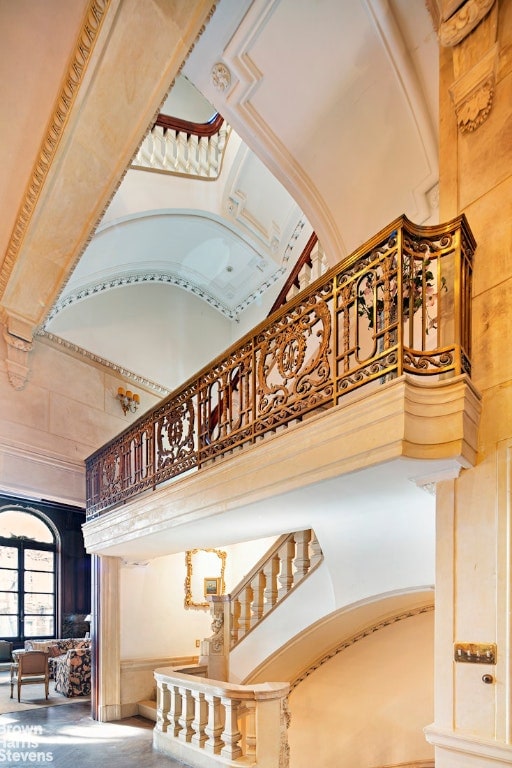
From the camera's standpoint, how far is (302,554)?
5.52 metres

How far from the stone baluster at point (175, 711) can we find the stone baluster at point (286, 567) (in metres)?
1.36

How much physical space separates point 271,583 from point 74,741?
8.94 ft

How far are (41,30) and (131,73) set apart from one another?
0.56 metres

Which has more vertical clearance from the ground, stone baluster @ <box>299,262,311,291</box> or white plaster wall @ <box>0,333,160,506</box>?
stone baluster @ <box>299,262,311,291</box>

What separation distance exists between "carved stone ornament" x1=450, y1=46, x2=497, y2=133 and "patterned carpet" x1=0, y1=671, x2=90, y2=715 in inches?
332

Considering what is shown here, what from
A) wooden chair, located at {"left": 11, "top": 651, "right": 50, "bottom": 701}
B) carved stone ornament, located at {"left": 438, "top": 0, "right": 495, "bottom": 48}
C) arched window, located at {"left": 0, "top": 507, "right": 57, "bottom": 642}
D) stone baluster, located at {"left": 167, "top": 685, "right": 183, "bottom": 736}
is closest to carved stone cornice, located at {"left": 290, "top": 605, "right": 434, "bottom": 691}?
stone baluster, located at {"left": 167, "top": 685, "right": 183, "bottom": 736}

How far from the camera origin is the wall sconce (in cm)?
813

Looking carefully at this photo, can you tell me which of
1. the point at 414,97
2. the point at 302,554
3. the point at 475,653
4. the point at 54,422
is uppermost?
the point at 414,97

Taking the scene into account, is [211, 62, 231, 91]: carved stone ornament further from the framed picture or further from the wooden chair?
the wooden chair

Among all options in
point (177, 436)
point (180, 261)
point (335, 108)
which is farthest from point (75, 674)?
point (335, 108)

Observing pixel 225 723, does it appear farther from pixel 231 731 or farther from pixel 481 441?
pixel 481 441

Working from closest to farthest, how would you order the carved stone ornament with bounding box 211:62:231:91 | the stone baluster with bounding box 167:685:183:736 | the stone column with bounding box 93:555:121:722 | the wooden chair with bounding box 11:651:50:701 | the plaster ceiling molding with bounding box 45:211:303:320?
the carved stone ornament with bounding box 211:62:231:91
the stone baluster with bounding box 167:685:183:736
the stone column with bounding box 93:555:121:722
the plaster ceiling molding with bounding box 45:211:303:320
the wooden chair with bounding box 11:651:50:701

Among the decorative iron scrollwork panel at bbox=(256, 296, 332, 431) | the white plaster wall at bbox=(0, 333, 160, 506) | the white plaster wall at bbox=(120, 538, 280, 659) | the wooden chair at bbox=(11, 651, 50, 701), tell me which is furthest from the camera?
the wooden chair at bbox=(11, 651, 50, 701)

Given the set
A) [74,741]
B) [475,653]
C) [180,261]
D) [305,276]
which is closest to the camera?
[475,653]
